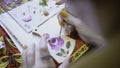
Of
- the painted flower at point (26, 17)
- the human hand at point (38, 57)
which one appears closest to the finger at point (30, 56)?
the human hand at point (38, 57)

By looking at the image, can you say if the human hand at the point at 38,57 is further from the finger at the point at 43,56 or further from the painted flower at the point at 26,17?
the painted flower at the point at 26,17

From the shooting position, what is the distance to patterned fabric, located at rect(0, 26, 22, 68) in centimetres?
63

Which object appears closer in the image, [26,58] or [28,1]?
[26,58]

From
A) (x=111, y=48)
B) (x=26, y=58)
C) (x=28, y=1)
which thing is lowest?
(x=26, y=58)

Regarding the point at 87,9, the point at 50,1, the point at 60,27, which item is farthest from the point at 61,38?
the point at 87,9

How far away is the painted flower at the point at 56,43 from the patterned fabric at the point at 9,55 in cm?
12

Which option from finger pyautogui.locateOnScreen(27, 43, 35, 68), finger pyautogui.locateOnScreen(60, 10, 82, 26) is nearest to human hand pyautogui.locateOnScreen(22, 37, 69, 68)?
finger pyautogui.locateOnScreen(27, 43, 35, 68)

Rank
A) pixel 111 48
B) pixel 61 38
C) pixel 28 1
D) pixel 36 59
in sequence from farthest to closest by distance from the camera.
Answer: pixel 28 1
pixel 61 38
pixel 36 59
pixel 111 48

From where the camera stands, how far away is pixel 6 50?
2.18ft

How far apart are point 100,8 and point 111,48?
39 millimetres

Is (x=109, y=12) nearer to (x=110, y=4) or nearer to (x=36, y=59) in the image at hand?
(x=110, y=4)

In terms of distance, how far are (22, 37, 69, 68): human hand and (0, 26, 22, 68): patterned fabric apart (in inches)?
0.9

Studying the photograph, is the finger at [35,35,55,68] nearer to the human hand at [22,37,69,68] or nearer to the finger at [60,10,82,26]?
the human hand at [22,37,69,68]

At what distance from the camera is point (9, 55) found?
25.8 inches
